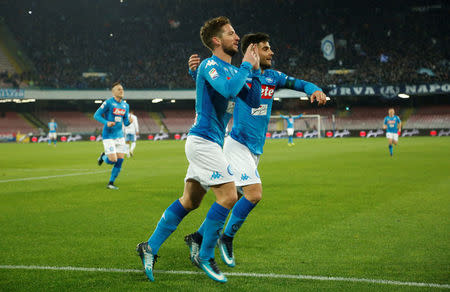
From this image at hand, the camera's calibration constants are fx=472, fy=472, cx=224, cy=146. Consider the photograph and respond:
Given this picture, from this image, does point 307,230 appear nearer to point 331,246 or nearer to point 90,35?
point 331,246

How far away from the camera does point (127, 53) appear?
59.3 metres

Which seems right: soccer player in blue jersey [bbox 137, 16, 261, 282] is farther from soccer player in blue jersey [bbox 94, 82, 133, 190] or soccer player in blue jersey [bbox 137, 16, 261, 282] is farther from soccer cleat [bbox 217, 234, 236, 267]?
soccer player in blue jersey [bbox 94, 82, 133, 190]

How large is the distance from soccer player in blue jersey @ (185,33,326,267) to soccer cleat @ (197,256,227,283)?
467 millimetres

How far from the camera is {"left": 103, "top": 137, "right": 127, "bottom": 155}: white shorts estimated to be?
11.5 metres

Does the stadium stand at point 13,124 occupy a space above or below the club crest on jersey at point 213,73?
below

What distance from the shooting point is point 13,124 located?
178 ft

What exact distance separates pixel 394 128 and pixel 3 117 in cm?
4668

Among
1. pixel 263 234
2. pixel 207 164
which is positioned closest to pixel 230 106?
pixel 207 164

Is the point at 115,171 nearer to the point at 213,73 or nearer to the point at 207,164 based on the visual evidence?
the point at 207,164

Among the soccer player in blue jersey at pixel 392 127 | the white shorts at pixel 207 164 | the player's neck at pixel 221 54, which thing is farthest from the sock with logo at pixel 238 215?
the soccer player in blue jersey at pixel 392 127

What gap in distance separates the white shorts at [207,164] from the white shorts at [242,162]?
87 centimetres

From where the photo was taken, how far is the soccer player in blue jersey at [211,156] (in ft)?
13.7

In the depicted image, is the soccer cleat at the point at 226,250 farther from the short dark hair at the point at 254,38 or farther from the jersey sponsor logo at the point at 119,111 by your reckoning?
the jersey sponsor logo at the point at 119,111

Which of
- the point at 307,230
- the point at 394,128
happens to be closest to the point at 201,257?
the point at 307,230
